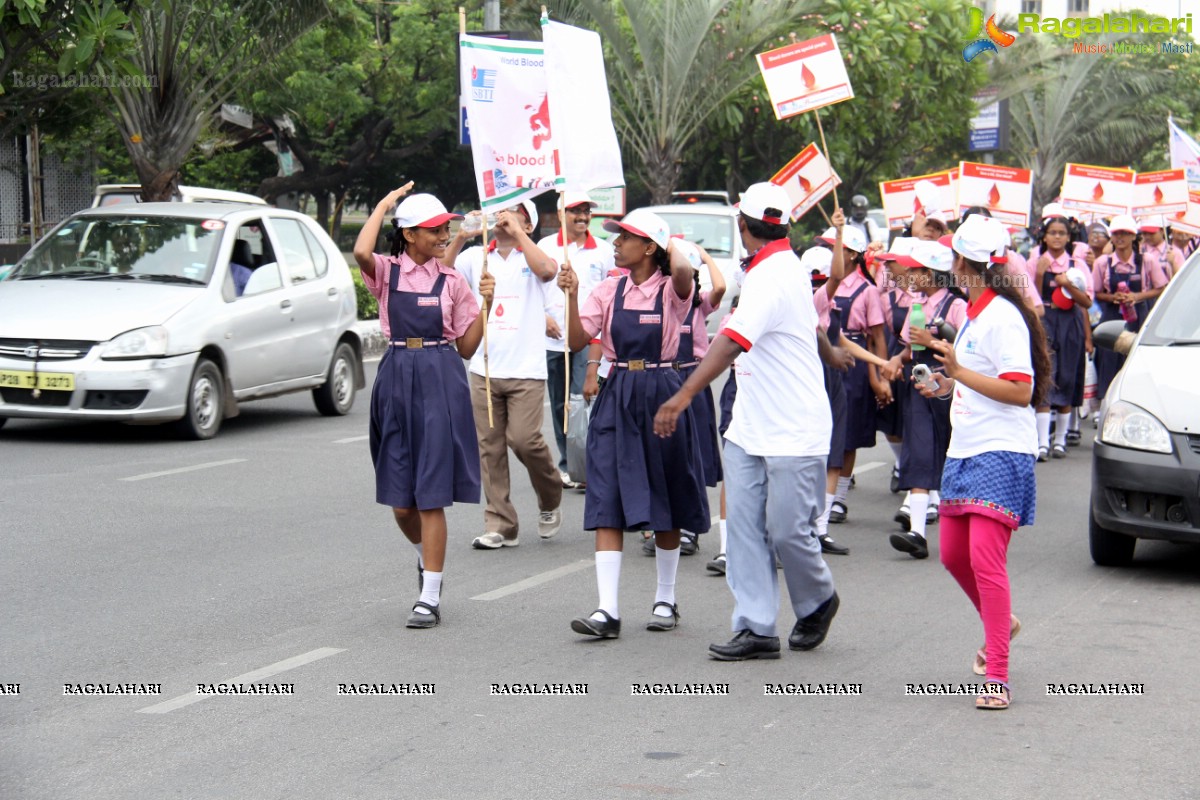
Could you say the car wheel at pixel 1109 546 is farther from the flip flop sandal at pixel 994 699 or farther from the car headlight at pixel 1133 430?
the flip flop sandal at pixel 994 699

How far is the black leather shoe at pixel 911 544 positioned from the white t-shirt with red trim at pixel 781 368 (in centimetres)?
233

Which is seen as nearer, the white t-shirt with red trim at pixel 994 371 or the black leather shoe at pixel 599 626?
the white t-shirt with red trim at pixel 994 371

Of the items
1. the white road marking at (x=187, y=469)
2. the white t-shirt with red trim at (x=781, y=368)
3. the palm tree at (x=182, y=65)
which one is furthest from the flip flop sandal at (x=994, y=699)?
the palm tree at (x=182, y=65)

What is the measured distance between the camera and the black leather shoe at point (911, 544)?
8.25 metres

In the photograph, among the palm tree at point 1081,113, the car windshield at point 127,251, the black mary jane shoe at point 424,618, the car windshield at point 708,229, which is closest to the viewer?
the black mary jane shoe at point 424,618

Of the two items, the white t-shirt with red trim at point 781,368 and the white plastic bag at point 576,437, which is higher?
the white t-shirt with red trim at point 781,368

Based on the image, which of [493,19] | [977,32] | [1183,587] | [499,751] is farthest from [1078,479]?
[977,32]

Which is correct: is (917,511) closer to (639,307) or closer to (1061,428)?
(639,307)

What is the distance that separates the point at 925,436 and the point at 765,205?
2893 mm

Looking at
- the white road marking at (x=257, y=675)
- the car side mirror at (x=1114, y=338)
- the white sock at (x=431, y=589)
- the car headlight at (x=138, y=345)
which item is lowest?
the white road marking at (x=257, y=675)

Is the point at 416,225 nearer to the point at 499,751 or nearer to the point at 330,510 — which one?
the point at 499,751

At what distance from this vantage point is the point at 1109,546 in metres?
8.09

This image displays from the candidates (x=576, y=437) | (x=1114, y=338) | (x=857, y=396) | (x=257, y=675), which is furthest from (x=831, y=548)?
(x=257, y=675)

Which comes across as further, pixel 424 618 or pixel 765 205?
pixel 424 618
